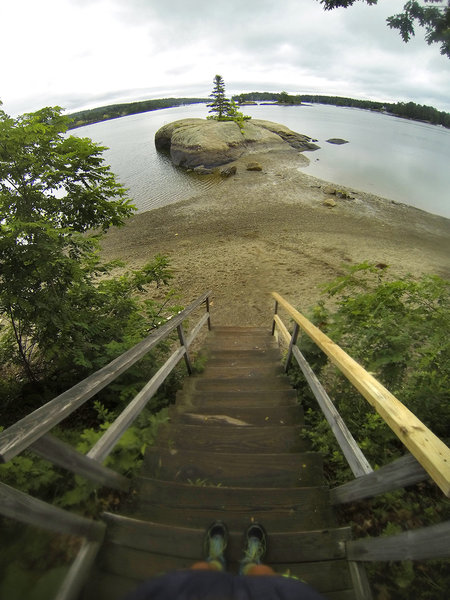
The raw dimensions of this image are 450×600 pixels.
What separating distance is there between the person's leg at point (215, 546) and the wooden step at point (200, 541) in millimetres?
35

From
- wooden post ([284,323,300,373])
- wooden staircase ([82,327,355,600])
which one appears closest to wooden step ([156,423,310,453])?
wooden staircase ([82,327,355,600])

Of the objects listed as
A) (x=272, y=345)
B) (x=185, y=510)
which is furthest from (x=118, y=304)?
(x=185, y=510)

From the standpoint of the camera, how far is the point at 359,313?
10.8 feet

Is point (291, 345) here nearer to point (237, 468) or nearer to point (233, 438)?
point (233, 438)

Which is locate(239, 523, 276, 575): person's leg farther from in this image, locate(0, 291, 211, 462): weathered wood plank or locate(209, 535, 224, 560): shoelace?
locate(0, 291, 211, 462): weathered wood plank

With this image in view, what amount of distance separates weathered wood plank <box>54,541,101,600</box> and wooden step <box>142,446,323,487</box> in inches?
24.8

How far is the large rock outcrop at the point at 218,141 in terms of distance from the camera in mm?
24047

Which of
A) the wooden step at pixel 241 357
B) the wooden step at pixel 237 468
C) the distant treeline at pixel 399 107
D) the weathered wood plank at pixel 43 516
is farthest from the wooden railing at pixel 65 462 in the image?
the distant treeline at pixel 399 107

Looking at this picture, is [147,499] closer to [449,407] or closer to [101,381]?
[101,381]

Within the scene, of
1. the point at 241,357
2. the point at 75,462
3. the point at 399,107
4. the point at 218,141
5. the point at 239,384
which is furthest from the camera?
the point at 399,107

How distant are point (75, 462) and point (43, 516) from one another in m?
0.22

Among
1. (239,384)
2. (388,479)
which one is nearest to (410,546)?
(388,479)

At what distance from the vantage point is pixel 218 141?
24781 mm

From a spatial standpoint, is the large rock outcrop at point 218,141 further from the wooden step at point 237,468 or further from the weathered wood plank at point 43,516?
the weathered wood plank at point 43,516
